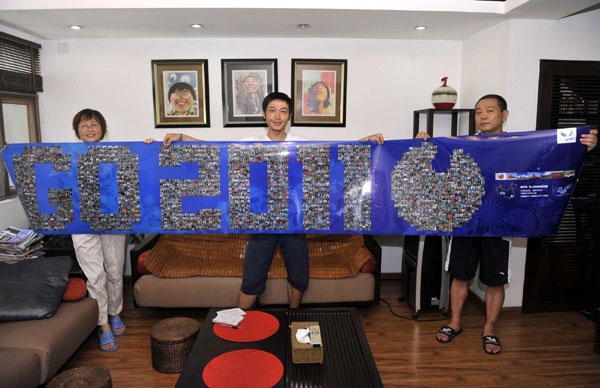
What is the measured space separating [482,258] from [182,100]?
110 inches

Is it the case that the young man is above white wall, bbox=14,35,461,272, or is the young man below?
below

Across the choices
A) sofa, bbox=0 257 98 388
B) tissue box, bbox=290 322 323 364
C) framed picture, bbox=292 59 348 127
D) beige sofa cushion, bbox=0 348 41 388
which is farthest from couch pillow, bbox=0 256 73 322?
framed picture, bbox=292 59 348 127

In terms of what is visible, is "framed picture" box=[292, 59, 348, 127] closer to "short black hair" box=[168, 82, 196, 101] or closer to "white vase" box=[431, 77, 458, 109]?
"white vase" box=[431, 77, 458, 109]

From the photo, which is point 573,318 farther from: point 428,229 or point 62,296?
point 62,296

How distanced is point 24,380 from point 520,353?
2.76 m

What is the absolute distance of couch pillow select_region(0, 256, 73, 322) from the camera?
2109 mm

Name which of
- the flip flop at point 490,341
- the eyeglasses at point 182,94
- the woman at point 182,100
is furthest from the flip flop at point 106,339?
the flip flop at point 490,341

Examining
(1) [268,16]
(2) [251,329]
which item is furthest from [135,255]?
(1) [268,16]

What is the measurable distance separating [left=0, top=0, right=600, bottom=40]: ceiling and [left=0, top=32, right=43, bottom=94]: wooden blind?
122 mm

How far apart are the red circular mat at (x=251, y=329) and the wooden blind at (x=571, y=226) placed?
2.21m

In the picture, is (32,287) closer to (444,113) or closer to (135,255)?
(135,255)

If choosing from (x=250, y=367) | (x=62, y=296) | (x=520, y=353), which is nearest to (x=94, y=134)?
(x=62, y=296)

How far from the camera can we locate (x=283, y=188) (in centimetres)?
233

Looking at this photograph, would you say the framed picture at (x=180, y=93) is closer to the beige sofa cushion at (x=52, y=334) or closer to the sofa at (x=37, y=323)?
the sofa at (x=37, y=323)
